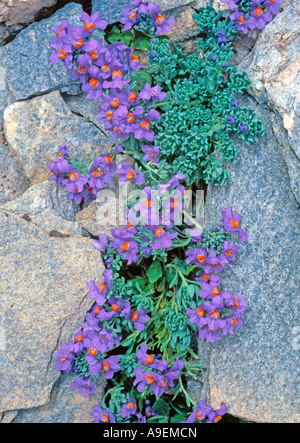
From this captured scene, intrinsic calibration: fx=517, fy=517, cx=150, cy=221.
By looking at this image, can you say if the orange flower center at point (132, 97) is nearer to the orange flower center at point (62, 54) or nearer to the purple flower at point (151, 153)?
the purple flower at point (151, 153)

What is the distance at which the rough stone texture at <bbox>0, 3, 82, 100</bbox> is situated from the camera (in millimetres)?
3492

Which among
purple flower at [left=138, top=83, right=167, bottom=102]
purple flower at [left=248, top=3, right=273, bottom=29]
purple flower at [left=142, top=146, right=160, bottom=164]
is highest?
purple flower at [left=248, top=3, right=273, bottom=29]

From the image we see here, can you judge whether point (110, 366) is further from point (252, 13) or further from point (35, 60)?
point (252, 13)

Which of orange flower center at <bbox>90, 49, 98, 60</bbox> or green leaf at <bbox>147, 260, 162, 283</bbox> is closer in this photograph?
orange flower center at <bbox>90, 49, 98, 60</bbox>

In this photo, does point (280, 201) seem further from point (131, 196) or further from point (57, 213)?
point (57, 213)

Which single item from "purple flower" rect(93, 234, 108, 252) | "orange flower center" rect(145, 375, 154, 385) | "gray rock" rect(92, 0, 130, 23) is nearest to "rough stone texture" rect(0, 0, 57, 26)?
"gray rock" rect(92, 0, 130, 23)

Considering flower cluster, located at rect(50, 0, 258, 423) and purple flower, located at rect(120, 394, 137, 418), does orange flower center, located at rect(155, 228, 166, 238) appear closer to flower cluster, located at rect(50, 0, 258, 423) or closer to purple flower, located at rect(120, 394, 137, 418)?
flower cluster, located at rect(50, 0, 258, 423)

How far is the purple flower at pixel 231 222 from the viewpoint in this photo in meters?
3.12

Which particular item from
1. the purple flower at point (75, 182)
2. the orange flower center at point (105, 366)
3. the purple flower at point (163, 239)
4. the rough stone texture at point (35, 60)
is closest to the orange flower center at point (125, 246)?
the purple flower at point (163, 239)

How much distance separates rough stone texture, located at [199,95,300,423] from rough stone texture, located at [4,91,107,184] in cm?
114


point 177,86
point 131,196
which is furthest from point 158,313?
point 177,86

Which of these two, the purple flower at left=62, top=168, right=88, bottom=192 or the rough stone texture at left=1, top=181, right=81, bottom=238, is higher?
the purple flower at left=62, top=168, right=88, bottom=192

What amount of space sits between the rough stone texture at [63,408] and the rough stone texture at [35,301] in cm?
9

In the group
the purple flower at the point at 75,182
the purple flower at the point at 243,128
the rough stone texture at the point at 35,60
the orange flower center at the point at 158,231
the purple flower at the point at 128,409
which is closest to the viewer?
the orange flower center at the point at 158,231
